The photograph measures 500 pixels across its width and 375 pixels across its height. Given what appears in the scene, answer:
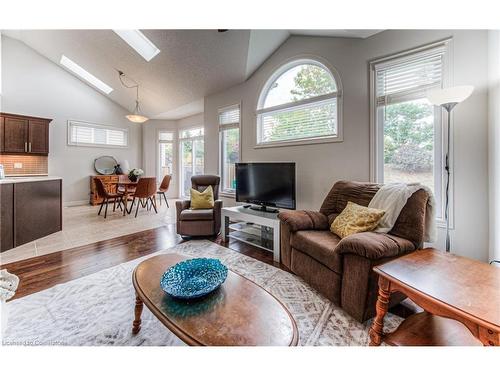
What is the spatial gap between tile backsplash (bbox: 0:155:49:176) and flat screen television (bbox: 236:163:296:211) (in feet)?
17.8

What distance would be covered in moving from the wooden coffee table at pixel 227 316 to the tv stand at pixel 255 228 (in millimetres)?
1372

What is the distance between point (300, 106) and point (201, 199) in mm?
2209

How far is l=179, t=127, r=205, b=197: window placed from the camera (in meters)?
6.92

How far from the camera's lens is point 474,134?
2029 millimetres

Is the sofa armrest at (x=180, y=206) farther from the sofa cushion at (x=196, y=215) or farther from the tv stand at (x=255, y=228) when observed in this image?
the tv stand at (x=255, y=228)

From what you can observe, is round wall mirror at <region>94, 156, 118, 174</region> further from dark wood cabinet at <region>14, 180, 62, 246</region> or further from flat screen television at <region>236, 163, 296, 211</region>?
flat screen television at <region>236, 163, 296, 211</region>

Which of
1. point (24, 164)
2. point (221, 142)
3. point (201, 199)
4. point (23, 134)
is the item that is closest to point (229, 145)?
point (221, 142)

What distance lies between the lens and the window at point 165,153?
7.46m

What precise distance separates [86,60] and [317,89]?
5402 mm

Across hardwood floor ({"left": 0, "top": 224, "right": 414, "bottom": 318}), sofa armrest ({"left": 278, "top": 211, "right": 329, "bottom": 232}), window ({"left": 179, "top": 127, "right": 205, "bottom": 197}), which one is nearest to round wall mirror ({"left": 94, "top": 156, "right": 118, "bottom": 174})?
window ({"left": 179, "top": 127, "right": 205, "bottom": 197})

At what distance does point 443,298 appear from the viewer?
1.00m

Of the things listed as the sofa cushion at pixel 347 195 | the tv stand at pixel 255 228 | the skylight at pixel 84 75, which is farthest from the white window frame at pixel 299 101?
the skylight at pixel 84 75
